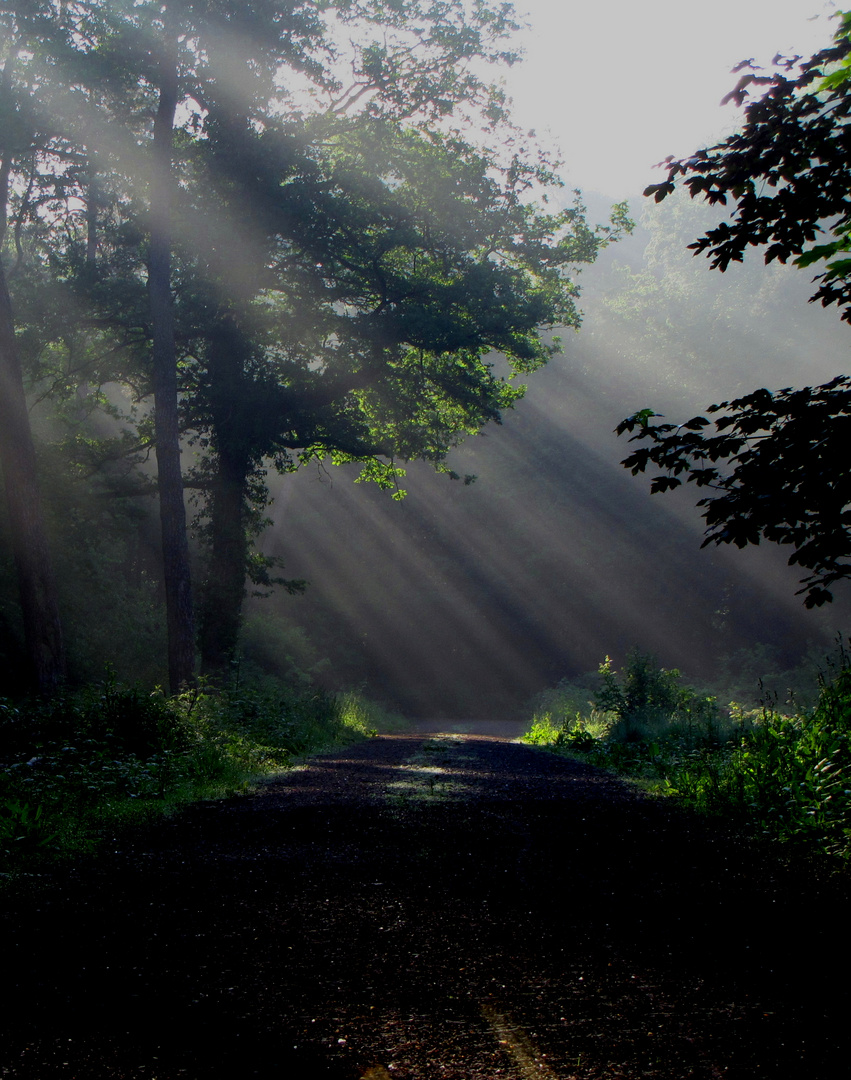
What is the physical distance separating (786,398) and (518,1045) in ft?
10.1

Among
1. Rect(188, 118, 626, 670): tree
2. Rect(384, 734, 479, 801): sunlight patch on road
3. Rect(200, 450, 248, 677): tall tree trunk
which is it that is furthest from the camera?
Rect(200, 450, 248, 677): tall tree trunk

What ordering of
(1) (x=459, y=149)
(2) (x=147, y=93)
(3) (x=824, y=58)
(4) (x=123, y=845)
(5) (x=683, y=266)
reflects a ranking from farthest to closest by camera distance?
(5) (x=683, y=266)
(1) (x=459, y=149)
(2) (x=147, y=93)
(4) (x=123, y=845)
(3) (x=824, y=58)

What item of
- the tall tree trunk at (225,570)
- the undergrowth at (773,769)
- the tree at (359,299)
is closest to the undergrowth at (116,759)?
the undergrowth at (773,769)

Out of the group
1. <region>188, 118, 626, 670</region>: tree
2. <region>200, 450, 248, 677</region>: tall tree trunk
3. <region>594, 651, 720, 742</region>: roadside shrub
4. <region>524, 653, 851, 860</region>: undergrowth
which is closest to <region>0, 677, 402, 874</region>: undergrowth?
<region>524, 653, 851, 860</region>: undergrowth

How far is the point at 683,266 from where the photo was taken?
59.4 m

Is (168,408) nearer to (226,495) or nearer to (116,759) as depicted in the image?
(226,495)

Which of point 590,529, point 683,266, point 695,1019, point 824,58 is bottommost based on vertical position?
point 695,1019

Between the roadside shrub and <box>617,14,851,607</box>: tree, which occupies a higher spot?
<box>617,14,851,607</box>: tree

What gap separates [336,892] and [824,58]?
4.66 metres

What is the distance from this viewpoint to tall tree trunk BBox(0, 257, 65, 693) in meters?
14.4

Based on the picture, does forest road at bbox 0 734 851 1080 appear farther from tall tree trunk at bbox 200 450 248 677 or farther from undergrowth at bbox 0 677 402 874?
tall tree trunk at bbox 200 450 248 677

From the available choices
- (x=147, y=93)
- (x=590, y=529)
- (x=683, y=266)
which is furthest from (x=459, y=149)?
(x=683, y=266)

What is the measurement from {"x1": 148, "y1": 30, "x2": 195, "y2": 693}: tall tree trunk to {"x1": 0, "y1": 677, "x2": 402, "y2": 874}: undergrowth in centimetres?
253

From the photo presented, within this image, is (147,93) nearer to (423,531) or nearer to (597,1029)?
(597,1029)
